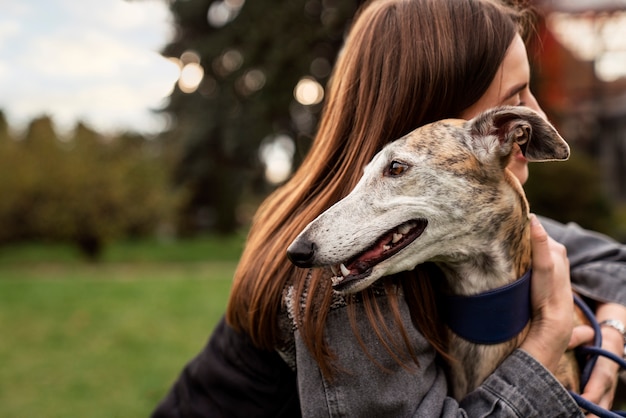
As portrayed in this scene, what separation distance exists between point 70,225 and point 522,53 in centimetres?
1600

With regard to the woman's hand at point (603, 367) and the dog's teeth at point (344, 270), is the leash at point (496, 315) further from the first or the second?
the dog's teeth at point (344, 270)

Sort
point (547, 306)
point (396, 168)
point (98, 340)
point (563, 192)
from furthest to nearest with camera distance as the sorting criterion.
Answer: point (563, 192) → point (98, 340) → point (547, 306) → point (396, 168)

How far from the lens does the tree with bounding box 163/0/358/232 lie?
16.2 metres

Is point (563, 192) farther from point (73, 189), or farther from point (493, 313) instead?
point (73, 189)

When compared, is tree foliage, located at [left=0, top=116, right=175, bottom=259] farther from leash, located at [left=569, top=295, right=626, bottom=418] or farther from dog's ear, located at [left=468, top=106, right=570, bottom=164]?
dog's ear, located at [left=468, top=106, right=570, bottom=164]

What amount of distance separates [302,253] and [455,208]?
525mm

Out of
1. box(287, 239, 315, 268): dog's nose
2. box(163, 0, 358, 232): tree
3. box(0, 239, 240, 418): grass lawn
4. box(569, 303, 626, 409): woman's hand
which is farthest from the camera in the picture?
box(163, 0, 358, 232): tree

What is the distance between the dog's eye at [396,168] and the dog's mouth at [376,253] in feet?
0.52

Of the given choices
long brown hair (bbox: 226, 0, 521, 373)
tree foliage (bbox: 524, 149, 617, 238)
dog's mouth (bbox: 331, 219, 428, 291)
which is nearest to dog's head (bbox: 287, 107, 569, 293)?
dog's mouth (bbox: 331, 219, 428, 291)

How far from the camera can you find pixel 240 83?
19172 mm

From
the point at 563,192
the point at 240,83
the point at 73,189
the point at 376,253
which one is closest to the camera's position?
the point at 376,253

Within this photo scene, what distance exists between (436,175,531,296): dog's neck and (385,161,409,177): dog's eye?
32 cm

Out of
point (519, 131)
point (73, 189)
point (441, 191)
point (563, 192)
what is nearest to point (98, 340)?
point (441, 191)

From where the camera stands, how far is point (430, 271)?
7.19 feet
